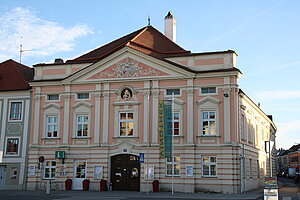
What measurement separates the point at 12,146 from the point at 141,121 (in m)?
12.3

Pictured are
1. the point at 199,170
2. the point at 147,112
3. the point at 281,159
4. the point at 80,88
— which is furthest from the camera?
the point at 281,159

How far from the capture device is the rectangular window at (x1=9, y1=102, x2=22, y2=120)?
1459 inches

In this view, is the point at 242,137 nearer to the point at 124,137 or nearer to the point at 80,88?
the point at 124,137

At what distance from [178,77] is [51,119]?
11.9m

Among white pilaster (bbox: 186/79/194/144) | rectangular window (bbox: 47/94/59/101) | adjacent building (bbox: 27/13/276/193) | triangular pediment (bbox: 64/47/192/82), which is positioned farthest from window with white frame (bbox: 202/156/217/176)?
rectangular window (bbox: 47/94/59/101)

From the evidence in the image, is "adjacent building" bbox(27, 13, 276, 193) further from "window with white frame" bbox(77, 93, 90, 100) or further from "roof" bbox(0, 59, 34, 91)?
"roof" bbox(0, 59, 34, 91)

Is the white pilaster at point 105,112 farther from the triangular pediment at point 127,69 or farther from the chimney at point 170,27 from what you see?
the chimney at point 170,27

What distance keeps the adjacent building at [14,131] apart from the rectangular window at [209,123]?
15755 millimetres

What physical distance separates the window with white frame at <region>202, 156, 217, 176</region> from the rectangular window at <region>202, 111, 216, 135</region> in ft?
6.34

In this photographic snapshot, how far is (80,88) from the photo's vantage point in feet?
116

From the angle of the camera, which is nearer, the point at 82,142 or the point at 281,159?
the point at 82,142

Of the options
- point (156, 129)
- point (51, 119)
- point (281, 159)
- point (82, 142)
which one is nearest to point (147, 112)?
point (156, 129)

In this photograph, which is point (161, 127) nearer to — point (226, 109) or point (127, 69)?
point (226, 109)

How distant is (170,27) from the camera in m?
42.7
